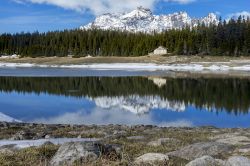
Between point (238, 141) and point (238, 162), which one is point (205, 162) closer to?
point (238, 162)

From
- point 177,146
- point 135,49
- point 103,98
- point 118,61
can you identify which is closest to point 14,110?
point 103,98

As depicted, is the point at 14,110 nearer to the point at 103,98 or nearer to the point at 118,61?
the point at 103,98

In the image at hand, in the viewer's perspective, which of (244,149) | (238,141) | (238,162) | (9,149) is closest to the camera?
(238,162)

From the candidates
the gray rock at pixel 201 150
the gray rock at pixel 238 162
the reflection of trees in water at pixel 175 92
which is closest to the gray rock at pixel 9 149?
the gray rock at pixel 201 150

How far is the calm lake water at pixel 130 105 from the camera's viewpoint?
84.0 feet

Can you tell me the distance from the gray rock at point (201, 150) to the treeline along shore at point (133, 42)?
10386 cm

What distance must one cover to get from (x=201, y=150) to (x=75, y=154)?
3235mm

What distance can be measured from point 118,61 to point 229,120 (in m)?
87.9

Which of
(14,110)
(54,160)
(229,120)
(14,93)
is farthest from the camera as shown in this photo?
(14,93)

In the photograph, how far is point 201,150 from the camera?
10.5m

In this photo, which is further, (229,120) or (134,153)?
(229,120)

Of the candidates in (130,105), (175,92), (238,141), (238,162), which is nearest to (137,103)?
(130,105)

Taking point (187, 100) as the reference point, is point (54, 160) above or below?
above

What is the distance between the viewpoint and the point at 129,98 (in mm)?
36625
